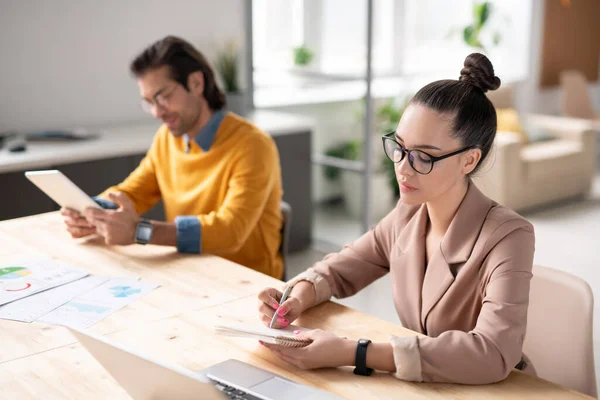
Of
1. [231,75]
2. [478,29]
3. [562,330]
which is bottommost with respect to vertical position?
[562,330]

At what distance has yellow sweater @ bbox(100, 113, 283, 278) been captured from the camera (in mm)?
2145

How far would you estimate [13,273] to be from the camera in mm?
1877

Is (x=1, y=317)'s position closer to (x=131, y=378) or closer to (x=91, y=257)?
(x=91, y=257)

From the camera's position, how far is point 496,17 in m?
6.36

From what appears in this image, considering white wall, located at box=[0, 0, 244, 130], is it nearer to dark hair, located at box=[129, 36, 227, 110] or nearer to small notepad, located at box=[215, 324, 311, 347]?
dark hair, located at box=[129, 36, 227, 110]

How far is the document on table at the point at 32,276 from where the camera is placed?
1.75 meters

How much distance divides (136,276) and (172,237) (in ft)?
0.70

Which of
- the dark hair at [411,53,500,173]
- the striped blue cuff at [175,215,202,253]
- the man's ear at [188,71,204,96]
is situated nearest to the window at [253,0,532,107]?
the man's ear at [188,71,204,96]

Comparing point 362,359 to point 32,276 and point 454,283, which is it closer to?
point 454,283

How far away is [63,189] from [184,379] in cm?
129

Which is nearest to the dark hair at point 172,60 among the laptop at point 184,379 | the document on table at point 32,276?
the document on table at point 32,276

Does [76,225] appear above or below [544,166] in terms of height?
above

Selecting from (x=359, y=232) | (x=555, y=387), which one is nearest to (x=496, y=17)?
(x=359, y=232)

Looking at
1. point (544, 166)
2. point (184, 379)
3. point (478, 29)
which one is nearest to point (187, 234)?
point (184, 379)
